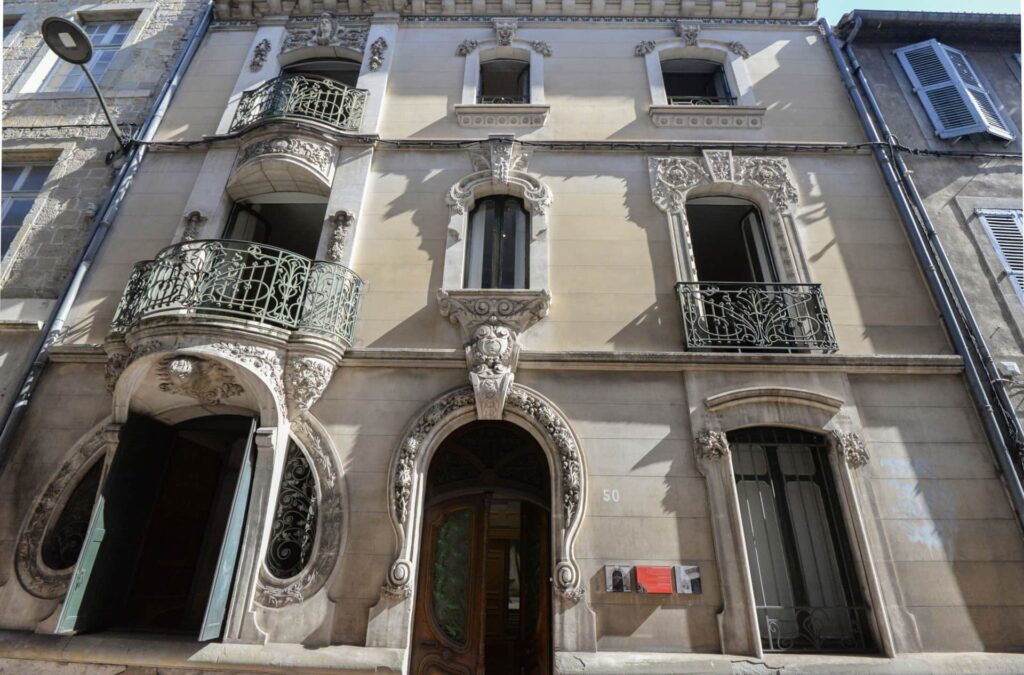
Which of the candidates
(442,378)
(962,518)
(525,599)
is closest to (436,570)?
(525,599)

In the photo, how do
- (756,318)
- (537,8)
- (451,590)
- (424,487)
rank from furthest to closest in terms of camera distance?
1. (537,8)
2. (756,318)
3. (451,590)
4. (424,487)

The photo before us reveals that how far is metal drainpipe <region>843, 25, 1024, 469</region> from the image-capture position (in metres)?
5.52

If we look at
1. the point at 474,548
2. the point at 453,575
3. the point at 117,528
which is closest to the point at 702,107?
the point at 474,548

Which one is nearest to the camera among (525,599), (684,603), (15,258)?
(684,603)

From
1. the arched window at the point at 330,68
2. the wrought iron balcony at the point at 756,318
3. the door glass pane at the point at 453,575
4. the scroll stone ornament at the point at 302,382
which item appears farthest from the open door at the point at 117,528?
the arched window at the point at 330,68

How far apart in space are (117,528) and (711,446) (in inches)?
248

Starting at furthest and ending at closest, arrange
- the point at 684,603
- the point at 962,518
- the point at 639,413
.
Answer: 1. the point at 639,413
2. the point at 962,518
3. the point at 684,603

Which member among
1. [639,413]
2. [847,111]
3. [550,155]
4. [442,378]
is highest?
[847,111]

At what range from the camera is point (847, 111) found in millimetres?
8047

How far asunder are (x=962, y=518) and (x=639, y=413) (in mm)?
3385

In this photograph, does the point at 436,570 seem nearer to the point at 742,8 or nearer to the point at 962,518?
the point at 962,518

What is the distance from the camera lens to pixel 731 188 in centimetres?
731

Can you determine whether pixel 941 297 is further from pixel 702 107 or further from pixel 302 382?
pixel 302 382

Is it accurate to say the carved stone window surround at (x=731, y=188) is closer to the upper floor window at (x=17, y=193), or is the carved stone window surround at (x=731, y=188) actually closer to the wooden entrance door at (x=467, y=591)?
the wooden entrance door at (x=467, y=591)
